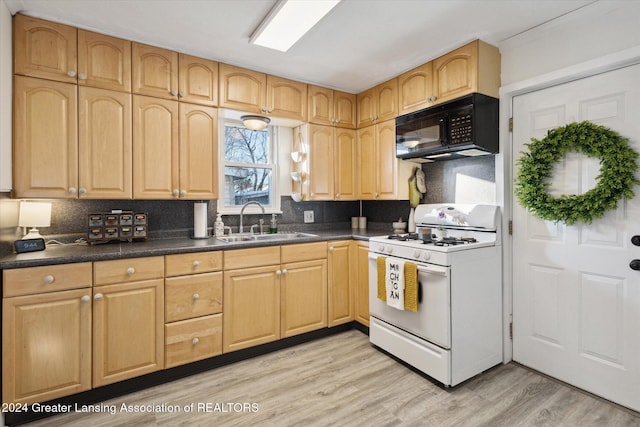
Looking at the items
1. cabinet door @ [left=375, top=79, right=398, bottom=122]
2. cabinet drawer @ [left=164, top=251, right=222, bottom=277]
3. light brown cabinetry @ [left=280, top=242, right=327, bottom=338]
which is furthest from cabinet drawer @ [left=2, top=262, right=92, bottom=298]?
cabinet door @ [left=375, top=79, right=398, bottom=122]

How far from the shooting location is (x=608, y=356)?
2.03 metres

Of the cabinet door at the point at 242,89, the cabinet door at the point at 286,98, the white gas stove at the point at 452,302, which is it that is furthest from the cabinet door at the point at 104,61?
the white gas stove at the point at 452,302

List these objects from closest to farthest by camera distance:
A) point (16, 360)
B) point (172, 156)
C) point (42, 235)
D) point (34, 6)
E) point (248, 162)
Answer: point (16, 360), point (34, 6), point (42, 235), point (172, 156), point (248, 162)

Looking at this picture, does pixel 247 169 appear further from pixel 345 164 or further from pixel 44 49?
pixel 44 49

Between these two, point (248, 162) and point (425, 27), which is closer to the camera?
point (425, 27)

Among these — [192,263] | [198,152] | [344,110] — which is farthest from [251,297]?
[344,110]

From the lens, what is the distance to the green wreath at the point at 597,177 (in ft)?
6.24

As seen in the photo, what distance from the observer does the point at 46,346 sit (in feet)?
6.21

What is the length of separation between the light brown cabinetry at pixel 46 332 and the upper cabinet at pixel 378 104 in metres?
2.75

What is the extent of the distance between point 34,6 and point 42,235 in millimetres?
1509

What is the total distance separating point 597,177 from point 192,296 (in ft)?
9.22

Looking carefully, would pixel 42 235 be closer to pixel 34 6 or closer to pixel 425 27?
pixel 34 6

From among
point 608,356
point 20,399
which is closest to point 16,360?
point 20,399

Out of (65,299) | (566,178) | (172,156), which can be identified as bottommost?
(65,299)
